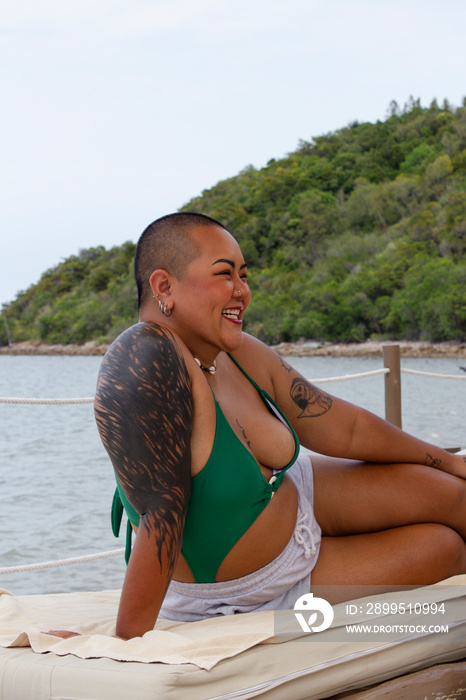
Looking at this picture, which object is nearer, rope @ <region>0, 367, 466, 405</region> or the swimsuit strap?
the swimsuit strap

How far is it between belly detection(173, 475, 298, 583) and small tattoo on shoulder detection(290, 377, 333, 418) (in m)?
0.30

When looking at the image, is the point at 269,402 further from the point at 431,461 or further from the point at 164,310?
the point at 431,461

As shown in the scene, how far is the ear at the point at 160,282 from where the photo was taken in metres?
1.30

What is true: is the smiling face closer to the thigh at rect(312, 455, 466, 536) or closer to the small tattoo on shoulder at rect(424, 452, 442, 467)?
the thigh at rect(312, 455, 466, 536)

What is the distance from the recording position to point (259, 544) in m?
1.29

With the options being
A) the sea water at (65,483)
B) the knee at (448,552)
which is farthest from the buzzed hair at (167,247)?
the sea water at (65,483)

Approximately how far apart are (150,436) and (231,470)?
0.52ft

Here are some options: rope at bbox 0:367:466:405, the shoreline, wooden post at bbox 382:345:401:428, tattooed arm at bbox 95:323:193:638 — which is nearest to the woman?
tattooed arm at bbox 95:323:193:638

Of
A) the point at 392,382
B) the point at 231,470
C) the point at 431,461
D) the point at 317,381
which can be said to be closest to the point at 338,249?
the point at 392,382

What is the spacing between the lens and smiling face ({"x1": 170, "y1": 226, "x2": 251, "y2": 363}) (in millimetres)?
1299

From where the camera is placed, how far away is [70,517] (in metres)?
7.09

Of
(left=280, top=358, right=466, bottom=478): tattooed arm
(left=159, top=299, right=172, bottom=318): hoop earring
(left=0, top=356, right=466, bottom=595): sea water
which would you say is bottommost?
(left=0, top=356, right=466, bottom=595): sea water

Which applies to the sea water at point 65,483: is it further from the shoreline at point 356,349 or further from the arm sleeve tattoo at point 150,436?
the shoreline at point 356,349

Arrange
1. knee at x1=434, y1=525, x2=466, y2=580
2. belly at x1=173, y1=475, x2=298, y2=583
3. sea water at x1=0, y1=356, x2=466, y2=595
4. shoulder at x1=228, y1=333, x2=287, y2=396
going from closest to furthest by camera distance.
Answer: belly at x1=173, y1=475, x2=298, y2=583 → knee at x1=434, y1=525, x2=466, y2=580 → shoulder at x1=228, y1=333, x2=287, y2=396 → sea water at x1=0, y1=356, x2=466, y2=595
